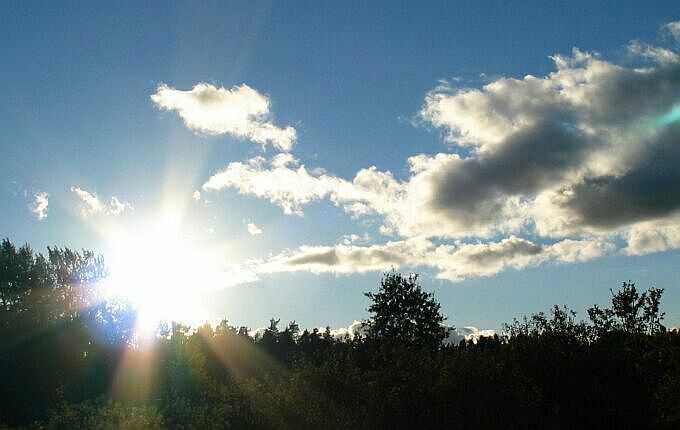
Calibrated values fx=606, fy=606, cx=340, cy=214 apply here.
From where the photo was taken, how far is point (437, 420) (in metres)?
28.2

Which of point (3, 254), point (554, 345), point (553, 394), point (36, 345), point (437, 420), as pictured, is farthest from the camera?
point (3, 254)

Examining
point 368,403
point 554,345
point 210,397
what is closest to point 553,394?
point 554,345

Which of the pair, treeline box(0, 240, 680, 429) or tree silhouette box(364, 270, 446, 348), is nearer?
treeline box(0, 240, 680, 429)

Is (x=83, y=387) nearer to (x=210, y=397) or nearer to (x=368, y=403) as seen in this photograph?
(x=210, y=397)

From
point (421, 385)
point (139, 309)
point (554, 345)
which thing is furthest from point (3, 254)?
point (554, 345)

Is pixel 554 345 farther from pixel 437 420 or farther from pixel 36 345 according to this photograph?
pixel 36 345

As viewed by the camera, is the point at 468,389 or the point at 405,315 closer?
the point at 468,389

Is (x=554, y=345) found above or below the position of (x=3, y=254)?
below

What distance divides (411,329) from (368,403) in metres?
42.6

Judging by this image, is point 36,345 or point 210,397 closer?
point 210,397

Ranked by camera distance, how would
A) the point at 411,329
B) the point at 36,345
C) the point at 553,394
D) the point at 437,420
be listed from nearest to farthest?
the point at 437,420, the point at 553,394, the point at 36,345, the point at 411,329

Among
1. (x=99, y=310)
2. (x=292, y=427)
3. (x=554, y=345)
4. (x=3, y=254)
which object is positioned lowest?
(x=292, y=427)

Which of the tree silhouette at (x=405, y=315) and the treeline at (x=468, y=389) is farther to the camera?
the tree silhouette at (x=405, y=315)

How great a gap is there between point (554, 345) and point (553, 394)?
3.89 meters
